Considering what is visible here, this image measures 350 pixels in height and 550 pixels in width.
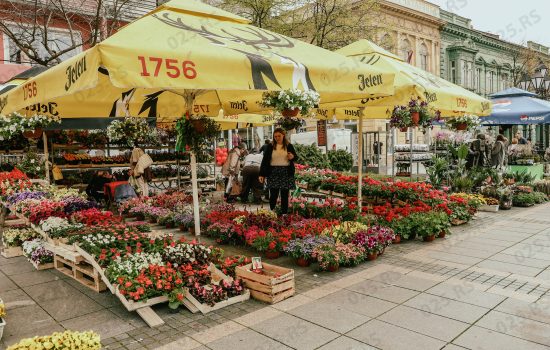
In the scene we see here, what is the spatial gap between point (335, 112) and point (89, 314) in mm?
7369

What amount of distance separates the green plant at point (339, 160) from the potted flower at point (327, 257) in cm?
1382

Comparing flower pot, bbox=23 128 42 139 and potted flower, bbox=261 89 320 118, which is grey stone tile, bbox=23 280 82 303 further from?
flower pot, bbox=23 128 42 139

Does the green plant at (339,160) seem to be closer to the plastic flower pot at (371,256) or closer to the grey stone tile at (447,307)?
the plastic flower pot at (371,256)

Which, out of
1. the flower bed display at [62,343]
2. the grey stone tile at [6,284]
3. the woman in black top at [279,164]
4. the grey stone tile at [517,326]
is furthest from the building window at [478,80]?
the flower bed display at [62,343]

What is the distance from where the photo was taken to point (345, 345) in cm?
380

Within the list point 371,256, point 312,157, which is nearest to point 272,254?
point 371,256

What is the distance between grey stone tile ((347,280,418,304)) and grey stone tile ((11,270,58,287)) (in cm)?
408

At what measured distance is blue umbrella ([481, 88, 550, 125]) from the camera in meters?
13.3

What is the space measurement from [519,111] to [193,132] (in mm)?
11497

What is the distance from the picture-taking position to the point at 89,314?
4602 millimetres

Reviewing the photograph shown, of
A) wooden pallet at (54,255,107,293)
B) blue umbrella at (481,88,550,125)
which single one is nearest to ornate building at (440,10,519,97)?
blue umbrella at (481,88,550,125)

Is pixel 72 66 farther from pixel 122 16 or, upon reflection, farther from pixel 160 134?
pixel 122 16

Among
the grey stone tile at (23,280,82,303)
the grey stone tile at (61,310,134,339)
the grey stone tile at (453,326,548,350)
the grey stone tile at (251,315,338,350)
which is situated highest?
the grey stone tile at (23,280,82,303)

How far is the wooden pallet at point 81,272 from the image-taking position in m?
5.19
